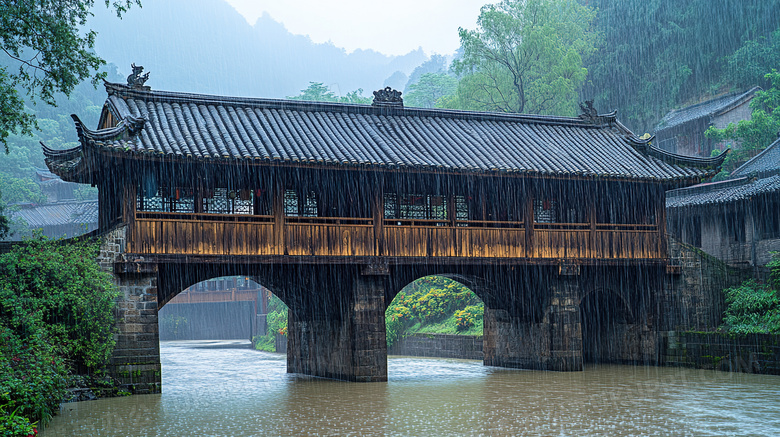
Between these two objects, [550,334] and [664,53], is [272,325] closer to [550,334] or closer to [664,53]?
[550,334]

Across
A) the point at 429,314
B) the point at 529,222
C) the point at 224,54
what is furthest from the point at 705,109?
the point at 224,54

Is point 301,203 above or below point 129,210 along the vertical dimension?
above

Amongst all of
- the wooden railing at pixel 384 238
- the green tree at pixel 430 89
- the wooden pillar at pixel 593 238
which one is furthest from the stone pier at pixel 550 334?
the green tree at pixel 430 89

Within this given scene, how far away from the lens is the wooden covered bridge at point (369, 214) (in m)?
17.7

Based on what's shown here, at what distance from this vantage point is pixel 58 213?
150ft

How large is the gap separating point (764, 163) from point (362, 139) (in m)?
17.3

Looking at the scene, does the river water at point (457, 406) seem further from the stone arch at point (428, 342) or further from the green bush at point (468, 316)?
the green bush at point (468, 316)

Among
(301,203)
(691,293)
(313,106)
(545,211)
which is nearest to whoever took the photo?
(301,203)

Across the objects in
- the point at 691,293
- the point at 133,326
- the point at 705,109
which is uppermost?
the point at 705,109

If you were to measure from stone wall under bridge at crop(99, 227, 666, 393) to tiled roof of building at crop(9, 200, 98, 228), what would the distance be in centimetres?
2513

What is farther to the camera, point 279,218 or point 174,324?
point 174,324

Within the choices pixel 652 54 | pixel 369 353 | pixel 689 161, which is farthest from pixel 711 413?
pixel 652 54

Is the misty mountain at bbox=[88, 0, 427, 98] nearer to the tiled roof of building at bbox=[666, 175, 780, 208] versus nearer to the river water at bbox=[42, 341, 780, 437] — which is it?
the tiled roof of building at bbox=[666, 175, 780, 208]

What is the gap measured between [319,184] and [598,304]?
10.6 metres
